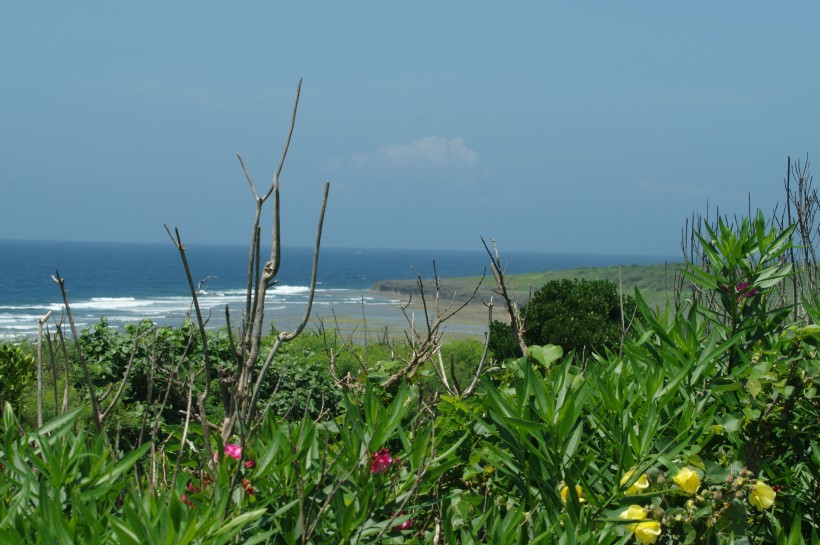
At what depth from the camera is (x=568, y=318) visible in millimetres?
12594

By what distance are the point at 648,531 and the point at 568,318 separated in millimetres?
11098

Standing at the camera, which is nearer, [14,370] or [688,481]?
[688,481]

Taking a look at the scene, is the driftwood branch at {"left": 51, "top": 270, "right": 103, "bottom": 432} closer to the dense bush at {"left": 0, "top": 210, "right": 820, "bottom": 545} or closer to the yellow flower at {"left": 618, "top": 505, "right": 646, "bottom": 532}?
the dense bush at {"left": 0, "top": 210, "right": 820, "bottom": 545}

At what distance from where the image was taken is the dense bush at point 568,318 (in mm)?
12047

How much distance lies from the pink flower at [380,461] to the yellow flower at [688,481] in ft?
2.20

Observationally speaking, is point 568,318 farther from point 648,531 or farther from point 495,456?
point 648,531

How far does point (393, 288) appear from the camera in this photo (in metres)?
64.1

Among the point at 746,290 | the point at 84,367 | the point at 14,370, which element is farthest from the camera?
the point at 14,370

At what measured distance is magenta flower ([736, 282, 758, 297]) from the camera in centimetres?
233

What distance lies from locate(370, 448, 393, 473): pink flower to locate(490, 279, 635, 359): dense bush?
10.0 metres

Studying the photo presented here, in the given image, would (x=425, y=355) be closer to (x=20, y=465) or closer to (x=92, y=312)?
(x=20, y=465)

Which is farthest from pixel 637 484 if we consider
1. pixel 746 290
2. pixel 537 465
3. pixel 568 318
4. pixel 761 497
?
pixel 568 318

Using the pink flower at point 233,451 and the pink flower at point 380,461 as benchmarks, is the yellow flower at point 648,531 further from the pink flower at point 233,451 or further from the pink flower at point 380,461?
the pink flower at point 233,451

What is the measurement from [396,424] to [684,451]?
2.34ft
